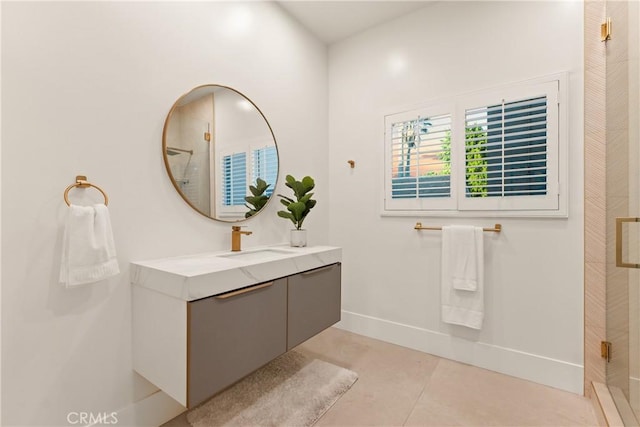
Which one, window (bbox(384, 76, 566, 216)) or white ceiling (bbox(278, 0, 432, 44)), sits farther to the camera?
white ceiling (bbox(278, 0, 432, 44))

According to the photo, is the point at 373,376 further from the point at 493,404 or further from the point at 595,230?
the point at 595,230

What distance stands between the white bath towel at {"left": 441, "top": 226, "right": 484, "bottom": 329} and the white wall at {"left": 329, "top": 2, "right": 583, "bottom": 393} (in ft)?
0.30

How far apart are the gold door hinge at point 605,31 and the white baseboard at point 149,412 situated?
308 centimetres

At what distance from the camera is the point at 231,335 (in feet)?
4.26

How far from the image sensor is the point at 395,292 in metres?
2.46

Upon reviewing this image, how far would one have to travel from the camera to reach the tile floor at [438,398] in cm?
153

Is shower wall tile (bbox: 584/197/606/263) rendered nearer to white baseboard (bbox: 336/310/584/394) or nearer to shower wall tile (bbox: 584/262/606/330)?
shower wall tile (bbox: 584/262/606/330)

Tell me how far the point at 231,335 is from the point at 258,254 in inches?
26.4

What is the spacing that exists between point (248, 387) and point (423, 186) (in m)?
1.85

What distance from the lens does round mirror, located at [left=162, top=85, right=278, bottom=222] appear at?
5.40 feet

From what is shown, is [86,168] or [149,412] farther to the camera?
[149,412]

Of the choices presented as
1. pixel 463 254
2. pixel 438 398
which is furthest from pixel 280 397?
pixel 463 254
